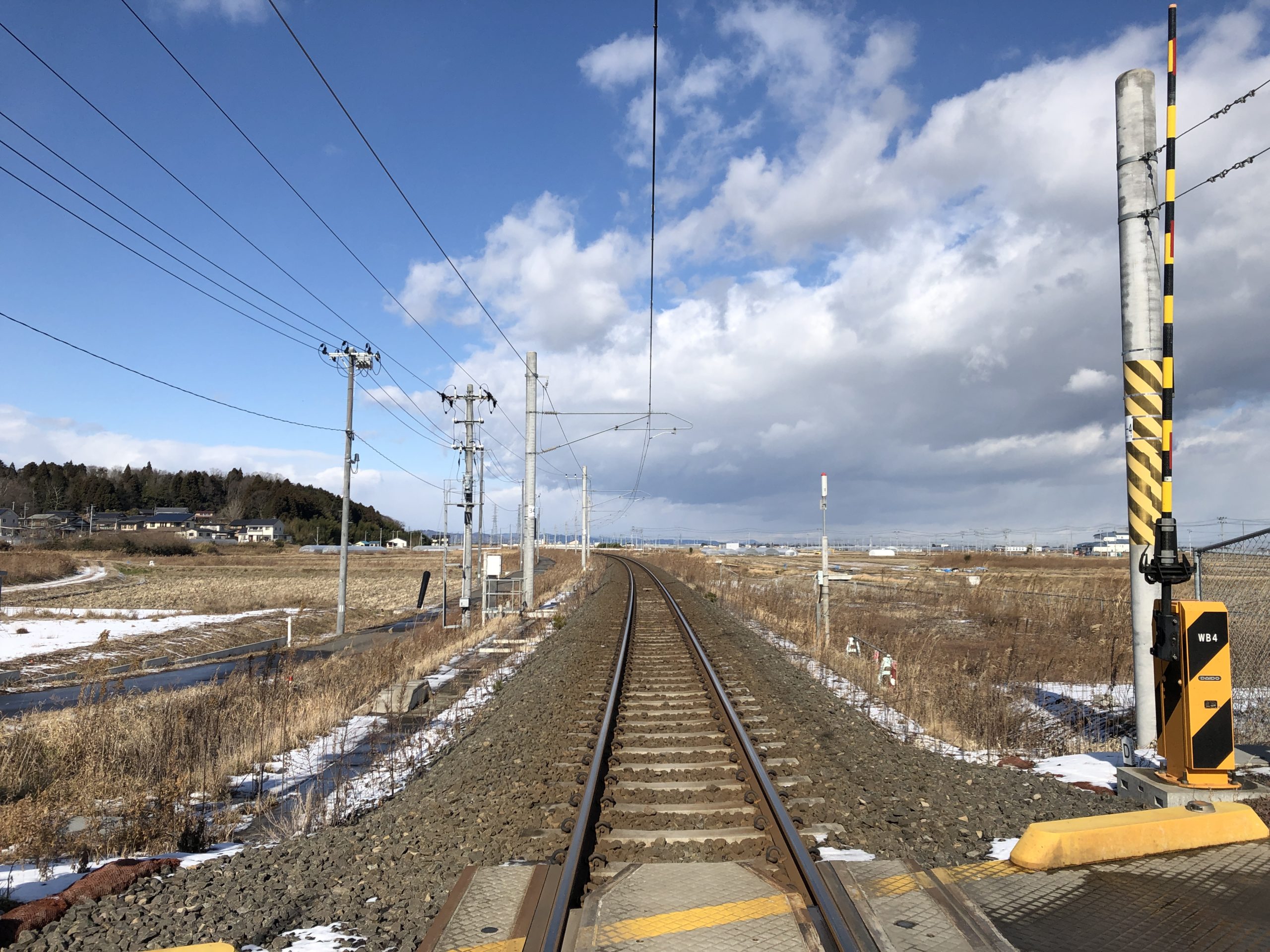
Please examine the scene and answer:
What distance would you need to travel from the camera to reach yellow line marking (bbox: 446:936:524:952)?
157 inches

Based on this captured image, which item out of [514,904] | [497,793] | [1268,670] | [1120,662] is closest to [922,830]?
[514,904]

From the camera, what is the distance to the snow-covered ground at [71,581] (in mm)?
50281

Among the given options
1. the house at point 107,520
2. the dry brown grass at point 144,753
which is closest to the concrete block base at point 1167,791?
the dry brown grass at point 144,753

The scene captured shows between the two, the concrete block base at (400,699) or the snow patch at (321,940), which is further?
the concrete block base at (400,699)

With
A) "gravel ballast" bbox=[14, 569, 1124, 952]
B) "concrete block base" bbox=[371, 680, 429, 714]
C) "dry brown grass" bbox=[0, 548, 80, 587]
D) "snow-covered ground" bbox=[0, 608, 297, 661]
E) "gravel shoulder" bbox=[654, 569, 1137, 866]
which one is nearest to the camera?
"gravel ballast" bbox=[14, 569, 1124, 952]

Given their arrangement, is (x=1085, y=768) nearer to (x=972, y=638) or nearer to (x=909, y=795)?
(x=909, y=795)

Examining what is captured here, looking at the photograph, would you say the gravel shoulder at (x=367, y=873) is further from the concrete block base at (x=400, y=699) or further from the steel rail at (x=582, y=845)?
the concrete block base at (x=400, y=699)

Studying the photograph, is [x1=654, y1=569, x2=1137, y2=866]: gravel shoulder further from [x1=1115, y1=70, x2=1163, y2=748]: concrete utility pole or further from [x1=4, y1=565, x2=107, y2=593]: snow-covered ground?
[x1=4, y1=565, x2=107, y2=593]: snow-covered ground

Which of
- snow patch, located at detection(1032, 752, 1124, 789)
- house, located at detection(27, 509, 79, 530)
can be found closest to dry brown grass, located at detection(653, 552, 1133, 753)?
snow patch, located at detection(1032, 752, 1124, 789)

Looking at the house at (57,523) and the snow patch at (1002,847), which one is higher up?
the house at (57,523)

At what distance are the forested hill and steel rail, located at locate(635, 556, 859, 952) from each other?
147347mm

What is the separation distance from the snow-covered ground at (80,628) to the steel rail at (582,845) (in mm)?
20929

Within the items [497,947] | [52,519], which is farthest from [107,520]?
[497,947]

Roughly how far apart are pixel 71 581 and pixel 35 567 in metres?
4.27
